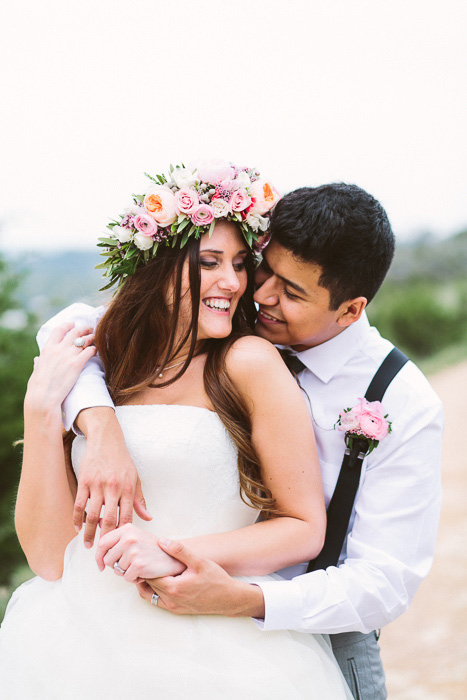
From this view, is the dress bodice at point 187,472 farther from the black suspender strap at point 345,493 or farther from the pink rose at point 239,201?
the pink rose at point 239,201

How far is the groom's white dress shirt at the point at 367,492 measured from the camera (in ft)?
7.24

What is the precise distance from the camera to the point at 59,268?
11234mm

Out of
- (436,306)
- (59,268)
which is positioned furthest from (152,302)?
(436,306)

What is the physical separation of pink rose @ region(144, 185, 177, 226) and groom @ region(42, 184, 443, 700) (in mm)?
416

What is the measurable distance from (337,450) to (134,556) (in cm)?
89

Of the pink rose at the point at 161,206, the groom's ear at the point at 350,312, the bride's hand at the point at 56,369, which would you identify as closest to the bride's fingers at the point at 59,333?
the bride's hand at the point at 56,369

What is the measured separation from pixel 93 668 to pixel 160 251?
1.40 m

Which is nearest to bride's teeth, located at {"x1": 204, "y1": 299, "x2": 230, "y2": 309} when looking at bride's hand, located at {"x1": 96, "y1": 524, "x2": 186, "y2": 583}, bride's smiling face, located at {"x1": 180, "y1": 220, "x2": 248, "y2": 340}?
bride's smiling face, located at {"x1": 180, "y1": 220, "x2": 248, "y2": 340}

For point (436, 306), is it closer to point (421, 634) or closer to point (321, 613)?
point (421, 634)

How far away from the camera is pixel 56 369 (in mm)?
2434

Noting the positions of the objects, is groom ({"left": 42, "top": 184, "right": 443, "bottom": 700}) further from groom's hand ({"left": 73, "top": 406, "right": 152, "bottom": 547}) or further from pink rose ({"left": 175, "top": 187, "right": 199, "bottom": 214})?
pink rose ({"left": 175, "top": 187, "right": 199, "bottom": 214})

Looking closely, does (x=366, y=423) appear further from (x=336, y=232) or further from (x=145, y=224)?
(x=145, y=224)

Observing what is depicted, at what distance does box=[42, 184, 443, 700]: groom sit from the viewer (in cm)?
214

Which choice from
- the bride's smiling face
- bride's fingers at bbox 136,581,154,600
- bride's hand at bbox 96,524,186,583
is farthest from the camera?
the bride's smiling face
